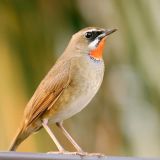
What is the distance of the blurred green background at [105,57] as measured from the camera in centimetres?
681

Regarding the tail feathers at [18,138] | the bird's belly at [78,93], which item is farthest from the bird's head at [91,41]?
the tail feathers at [18,138]

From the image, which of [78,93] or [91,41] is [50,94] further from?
[91,41]

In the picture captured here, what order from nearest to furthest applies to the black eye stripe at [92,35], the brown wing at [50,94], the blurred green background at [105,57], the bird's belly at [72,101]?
1. the bird's belly at [72,101]
2. the brown wing at [50,94]
3. the black eye stripe at [92,35]
4. the blurred green background at [105,57]

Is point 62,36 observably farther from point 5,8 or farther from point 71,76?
point 71,76

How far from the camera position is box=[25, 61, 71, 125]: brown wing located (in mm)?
5559

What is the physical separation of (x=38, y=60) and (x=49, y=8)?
0.57 meters

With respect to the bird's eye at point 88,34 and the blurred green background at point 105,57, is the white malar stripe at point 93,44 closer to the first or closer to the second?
the bird's eye at point 88,34

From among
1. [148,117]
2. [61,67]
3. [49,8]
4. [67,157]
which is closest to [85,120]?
[148,117]

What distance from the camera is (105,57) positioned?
7.47 m

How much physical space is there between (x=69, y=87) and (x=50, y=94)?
0.17 metres

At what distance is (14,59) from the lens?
22.5 feet

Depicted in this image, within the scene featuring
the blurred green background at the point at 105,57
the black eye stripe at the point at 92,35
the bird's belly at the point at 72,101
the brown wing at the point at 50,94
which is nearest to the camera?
the bird's belly at the point at 72,101

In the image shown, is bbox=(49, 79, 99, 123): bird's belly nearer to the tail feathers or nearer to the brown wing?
the brown wing

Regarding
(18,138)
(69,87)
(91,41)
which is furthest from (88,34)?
(18,138)
